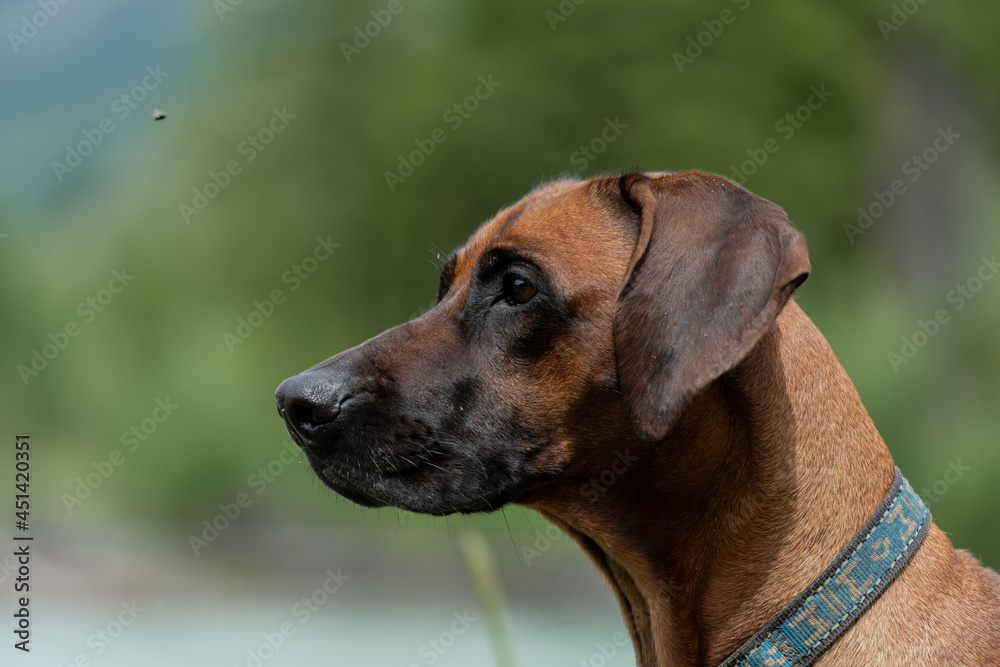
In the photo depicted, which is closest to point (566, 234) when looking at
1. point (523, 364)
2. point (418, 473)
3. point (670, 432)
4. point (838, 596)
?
point (523, 364)

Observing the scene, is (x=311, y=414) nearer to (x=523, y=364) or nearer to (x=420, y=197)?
(x=523, y=364)

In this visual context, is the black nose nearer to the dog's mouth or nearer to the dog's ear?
the dog's mouth

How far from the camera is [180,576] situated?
36.1 feet

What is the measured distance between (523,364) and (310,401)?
697 mm

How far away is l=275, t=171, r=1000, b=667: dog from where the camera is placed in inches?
108

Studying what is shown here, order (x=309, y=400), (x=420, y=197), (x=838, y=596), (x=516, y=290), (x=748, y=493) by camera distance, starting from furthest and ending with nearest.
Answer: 1. (x=420, y=197)
2. (x=516, y=290)
3. (x=309, y=400)
4. (x=748, y=493)
5. (x=838, y=596)

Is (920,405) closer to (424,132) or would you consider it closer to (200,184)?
(424,132)

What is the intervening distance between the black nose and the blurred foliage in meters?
5.24

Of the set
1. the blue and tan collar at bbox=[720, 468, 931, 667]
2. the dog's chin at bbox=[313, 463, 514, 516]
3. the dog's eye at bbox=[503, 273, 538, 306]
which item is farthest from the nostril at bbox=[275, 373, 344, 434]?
the blue and tan collar at bbox=[720, 468, 931, 667]

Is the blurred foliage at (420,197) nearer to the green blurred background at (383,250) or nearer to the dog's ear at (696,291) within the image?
the green blurred background at (383,250)

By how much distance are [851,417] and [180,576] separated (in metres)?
9.60

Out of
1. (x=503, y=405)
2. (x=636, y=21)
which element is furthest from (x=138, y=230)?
(x=503, y=405)

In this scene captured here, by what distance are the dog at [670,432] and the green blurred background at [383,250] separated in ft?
15.0

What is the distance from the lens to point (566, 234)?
3.29 m
